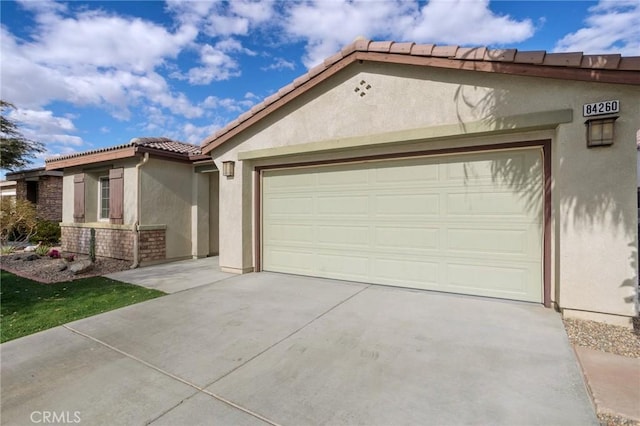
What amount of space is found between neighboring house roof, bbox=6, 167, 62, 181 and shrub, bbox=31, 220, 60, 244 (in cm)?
308

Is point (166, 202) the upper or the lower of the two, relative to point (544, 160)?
lower

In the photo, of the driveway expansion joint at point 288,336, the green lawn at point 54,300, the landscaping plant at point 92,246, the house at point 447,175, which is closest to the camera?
the driveway expansion joint at point 288,336

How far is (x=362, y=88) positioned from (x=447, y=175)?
2.46 metres

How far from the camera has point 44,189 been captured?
56.7ft

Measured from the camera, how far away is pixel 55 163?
450 inches

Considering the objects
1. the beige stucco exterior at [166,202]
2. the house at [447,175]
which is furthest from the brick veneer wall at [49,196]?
the house at [447,175]

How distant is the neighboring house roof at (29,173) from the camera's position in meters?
16.9

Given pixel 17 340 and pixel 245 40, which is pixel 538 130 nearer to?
pixel 17 340

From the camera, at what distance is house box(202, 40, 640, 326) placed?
4.30 metres

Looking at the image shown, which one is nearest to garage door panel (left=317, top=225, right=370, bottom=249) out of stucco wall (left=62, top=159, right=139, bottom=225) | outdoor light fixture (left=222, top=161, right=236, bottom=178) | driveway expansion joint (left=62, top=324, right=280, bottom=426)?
outdoor light fixture (left=222, top=161, right=236, bottom=178)

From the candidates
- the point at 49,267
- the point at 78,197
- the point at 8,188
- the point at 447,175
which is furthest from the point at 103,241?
the point at 8,188

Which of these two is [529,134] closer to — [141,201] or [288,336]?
[288,336]

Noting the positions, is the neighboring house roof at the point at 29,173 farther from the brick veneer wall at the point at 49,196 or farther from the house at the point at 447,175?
the house at the point at 447,175

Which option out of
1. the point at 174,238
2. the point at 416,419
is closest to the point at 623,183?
the point at 416,419
